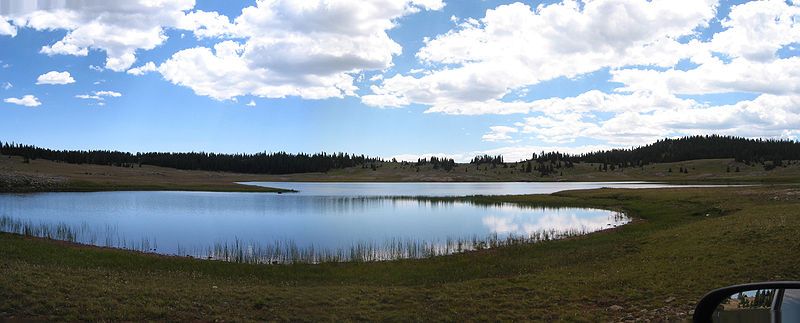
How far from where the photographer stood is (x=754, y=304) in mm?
4133

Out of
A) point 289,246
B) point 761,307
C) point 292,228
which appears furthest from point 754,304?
point 292,228

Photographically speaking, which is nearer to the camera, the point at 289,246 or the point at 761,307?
the point at 761,307

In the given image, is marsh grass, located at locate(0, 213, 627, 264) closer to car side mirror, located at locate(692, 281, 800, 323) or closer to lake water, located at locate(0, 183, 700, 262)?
lake water, located at locate(0, 183, 700, 262)

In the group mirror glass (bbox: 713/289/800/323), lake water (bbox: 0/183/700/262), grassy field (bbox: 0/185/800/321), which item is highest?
mirror glass (bbox: 713/289/800/323)

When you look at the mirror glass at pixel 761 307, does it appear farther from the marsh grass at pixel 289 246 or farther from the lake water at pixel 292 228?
the lake water at pixel 292 228

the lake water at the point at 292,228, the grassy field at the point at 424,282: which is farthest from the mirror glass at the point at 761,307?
the lake water at the point at 292,228

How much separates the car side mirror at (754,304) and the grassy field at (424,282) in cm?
878

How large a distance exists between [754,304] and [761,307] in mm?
71

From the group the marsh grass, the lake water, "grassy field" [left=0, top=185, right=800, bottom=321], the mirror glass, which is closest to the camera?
the mirror glass

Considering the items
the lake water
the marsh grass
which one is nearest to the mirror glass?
the marsh grass

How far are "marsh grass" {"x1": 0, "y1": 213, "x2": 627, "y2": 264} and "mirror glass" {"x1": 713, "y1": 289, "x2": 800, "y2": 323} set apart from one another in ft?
78.0

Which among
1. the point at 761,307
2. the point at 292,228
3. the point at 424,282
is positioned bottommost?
the point at 292,228

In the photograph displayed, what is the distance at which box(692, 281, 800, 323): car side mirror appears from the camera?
384 cm

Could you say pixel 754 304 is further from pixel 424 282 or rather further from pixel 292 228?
pixel 292 228
